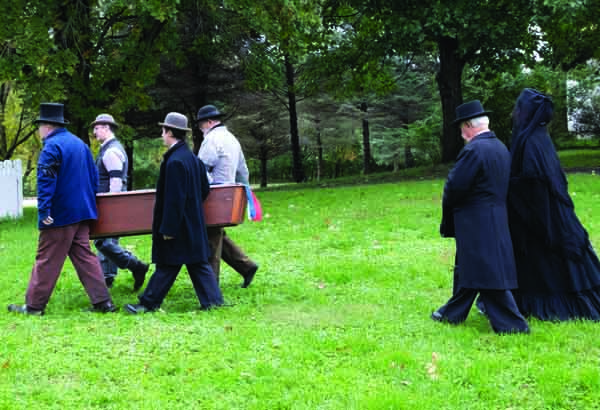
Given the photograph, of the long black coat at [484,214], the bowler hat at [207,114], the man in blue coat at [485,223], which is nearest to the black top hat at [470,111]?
the man in blue coat at [485,223]

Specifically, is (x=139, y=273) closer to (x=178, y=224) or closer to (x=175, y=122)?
(x=178, y=224)

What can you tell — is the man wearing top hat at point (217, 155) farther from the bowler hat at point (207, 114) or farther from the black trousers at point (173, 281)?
the black trousers at point (173, 281)

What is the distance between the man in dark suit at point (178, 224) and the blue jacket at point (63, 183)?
2.58ft

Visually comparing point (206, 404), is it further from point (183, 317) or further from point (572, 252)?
point (572, 252)

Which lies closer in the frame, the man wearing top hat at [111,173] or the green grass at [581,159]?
the man wearing top hat at [111,173]

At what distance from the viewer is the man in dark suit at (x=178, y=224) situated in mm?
6723

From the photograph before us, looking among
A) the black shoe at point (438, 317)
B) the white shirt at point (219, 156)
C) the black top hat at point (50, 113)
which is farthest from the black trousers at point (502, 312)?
the black top hat at point (50, 113)

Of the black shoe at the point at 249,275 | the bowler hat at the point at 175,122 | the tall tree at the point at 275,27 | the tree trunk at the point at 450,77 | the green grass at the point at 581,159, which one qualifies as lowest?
the black shoe at the point at 249,275

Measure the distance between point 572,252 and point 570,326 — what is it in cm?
65

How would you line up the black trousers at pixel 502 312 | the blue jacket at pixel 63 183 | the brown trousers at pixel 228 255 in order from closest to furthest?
the black trousers at pixel 502 312 < the blue jacket at pixel 63 183 < the brown trousers at pixel 228 255

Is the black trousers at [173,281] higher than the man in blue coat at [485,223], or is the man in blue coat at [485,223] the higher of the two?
the man in blue coat at [485,223]

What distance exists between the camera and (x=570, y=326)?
19.3 ft

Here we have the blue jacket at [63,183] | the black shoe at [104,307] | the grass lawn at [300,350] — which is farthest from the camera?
the black shoe at [104,307]

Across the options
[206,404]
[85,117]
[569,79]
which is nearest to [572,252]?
[206,404]
